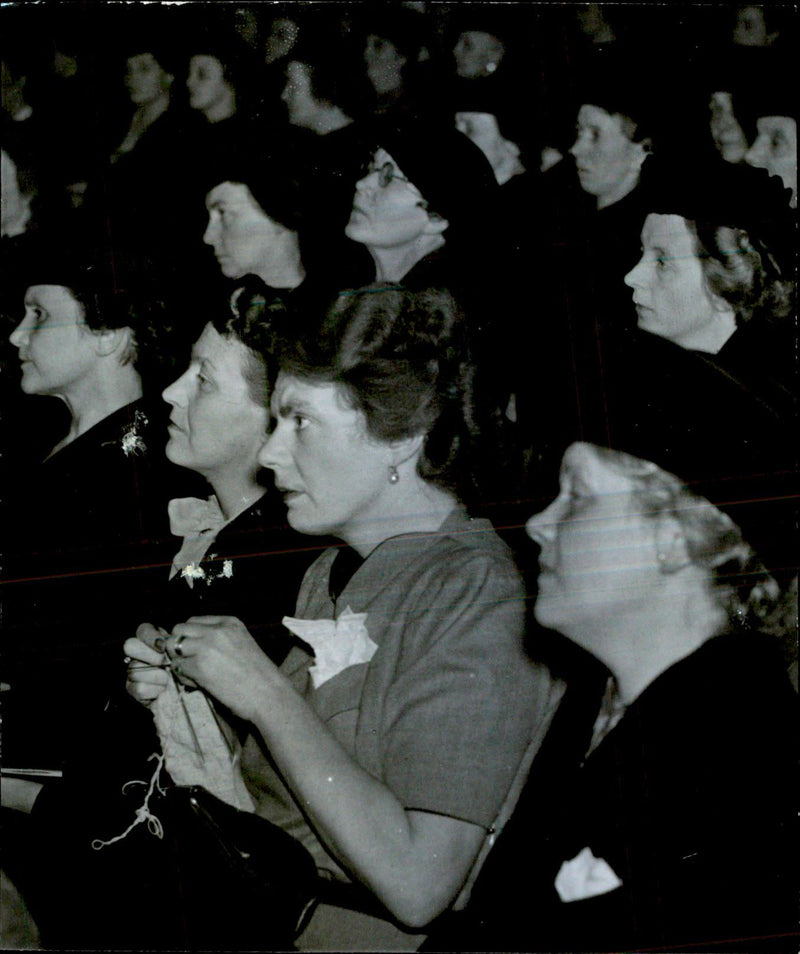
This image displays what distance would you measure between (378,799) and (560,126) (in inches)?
40.9

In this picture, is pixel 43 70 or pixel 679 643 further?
pixel 43 70

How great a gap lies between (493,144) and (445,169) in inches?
3.2

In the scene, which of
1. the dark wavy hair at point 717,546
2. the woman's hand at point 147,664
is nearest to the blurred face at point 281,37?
the dark wavy hair at point 717,546

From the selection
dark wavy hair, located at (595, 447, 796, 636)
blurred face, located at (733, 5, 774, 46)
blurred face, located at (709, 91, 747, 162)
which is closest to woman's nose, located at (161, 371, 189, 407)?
dark wavy hair, located at (595, 447, 796, 636)

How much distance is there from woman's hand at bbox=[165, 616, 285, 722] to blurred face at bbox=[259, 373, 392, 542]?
195mm

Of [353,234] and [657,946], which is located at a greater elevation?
[353,234]

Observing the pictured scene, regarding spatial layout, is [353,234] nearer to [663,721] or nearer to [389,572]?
[389,572]

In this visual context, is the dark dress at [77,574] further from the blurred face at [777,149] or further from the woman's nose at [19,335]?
the blurred face at [777,149]

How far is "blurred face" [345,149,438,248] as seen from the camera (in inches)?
57.4

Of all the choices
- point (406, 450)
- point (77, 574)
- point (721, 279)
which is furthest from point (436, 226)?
point (77, 574)

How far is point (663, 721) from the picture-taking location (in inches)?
55.1

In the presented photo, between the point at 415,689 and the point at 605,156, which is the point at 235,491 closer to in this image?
the point at 415,689

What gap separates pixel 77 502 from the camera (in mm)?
1558

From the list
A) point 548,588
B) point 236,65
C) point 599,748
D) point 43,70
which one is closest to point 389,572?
point 548,588
